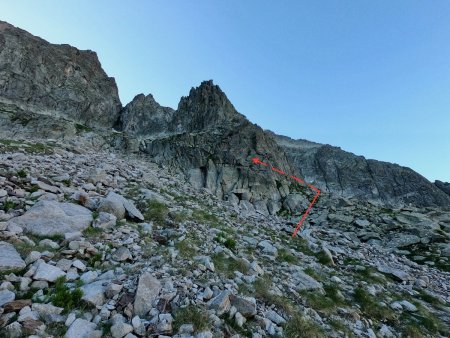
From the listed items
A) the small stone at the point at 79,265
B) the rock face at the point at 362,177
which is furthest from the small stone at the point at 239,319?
the rock face at the point at 362,177

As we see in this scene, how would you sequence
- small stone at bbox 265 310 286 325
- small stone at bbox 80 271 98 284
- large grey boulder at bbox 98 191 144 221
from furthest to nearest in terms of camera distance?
large grey boulder at bbox 98 191 144 221 < small stone at bbox 265 310 286 325 < small stone at bbox 80 271 98 284

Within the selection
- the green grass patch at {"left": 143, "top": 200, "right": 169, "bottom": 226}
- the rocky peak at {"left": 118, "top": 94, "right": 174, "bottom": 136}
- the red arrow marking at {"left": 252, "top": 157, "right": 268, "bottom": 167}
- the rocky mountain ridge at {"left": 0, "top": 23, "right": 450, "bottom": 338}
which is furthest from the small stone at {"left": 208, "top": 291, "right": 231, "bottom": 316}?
the rocky peak at {"left": 118, "top": 94, "right": 174, "bottom": 136}

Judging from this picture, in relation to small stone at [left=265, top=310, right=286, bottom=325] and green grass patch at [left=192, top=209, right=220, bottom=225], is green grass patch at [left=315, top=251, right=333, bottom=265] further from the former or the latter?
small stone at [left=265, top=310, right=286, bottom=325]

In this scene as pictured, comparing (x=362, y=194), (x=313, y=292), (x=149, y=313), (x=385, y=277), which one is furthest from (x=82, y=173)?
(x=362, y=194)

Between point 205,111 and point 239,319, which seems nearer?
point 239,319

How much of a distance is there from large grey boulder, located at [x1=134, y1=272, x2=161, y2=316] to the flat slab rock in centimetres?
405

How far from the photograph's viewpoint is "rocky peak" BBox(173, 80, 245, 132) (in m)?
56.6

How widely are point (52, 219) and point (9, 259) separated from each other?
255cm

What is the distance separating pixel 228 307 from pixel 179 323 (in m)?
1.54

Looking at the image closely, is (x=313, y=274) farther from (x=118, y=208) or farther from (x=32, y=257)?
(x=32, y=257)

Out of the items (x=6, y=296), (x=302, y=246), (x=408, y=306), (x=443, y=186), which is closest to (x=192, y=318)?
(x=6, y=296)

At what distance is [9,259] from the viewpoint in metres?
6.95

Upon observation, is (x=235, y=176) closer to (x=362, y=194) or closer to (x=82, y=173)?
(x=82, y=173)

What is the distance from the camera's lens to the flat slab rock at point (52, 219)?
8.84 metres
